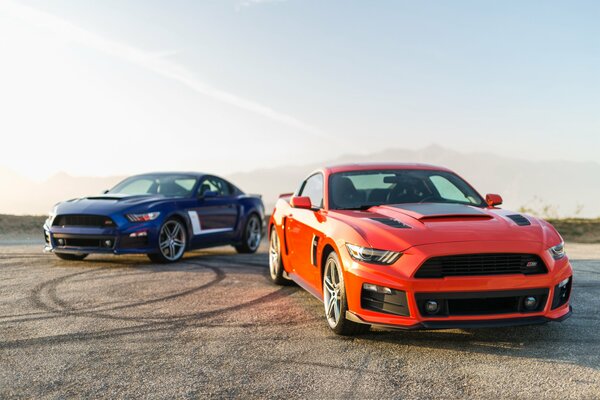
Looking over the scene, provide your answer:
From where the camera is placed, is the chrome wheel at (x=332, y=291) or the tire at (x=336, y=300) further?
the chrome wheel at (x=332, y=291)

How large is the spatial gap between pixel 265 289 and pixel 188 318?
187 cm

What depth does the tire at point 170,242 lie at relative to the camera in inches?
409

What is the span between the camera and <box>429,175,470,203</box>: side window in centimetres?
680

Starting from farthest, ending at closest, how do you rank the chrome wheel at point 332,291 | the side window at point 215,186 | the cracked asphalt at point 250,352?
1. the side window at point 215,186
2. the chrome wheel at point 332,291
3. the cracked asphalt at point 250,352

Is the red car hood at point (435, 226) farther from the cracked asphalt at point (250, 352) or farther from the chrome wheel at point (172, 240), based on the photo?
the chrome wheel at point (172, 240)

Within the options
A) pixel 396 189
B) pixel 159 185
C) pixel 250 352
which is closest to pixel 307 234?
pixel 396 189

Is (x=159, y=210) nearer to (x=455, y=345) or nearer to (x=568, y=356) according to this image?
(x=455, y=345)

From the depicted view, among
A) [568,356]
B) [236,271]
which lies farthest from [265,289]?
[568,356]

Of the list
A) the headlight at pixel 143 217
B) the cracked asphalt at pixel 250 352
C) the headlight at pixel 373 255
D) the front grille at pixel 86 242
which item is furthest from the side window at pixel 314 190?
the front grille at pixel 86 242

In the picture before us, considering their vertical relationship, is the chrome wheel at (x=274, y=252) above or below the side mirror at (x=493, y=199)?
below

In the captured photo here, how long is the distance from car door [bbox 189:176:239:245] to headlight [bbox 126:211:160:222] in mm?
862

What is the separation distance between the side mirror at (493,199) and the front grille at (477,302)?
1.82 m

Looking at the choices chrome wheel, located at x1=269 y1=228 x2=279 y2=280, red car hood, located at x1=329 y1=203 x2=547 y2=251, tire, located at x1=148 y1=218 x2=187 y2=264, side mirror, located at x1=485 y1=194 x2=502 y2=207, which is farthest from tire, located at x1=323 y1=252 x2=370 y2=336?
tire, located at x1=148 y1=218 x2=187 y2=264

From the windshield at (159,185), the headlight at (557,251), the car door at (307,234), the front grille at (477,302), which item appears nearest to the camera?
the front grille at (477,302)
